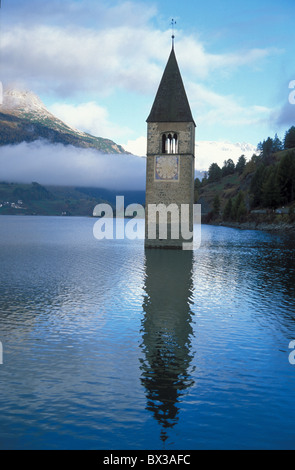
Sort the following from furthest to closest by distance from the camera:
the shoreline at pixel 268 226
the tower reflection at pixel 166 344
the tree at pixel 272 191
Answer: the tree at pixel 272 191 → the shoreline at pixel 268 226 → the tower reflection at pixel 166 344

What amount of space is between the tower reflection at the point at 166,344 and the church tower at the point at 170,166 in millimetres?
17340

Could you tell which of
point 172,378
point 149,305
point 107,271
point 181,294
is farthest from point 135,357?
point 107,271

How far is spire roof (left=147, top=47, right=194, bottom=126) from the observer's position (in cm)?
4734

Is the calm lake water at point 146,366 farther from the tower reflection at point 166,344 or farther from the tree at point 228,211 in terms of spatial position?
the tree at point 228,211

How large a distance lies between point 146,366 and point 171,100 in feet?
135

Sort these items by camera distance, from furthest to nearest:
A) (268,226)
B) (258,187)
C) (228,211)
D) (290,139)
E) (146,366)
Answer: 1. (290,139)
2. (228,211)
3. (258,187)
4. (268,226)
5. (146,366)

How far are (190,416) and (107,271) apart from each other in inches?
989

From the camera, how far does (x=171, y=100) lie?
158 feet

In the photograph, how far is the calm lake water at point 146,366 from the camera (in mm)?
8875

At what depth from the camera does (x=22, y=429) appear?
888 centimetres

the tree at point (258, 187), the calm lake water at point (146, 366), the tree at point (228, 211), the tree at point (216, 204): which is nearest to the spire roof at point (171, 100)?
the calm lake water at point (146, 366)

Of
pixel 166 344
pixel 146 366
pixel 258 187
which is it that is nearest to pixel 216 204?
pixel 258 187

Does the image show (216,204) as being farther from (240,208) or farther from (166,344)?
(166,344)

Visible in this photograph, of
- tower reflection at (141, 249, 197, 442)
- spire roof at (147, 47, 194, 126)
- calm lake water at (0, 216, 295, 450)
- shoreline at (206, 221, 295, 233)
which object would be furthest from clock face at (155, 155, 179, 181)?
shoreline at (206, 221, 295, 233)
